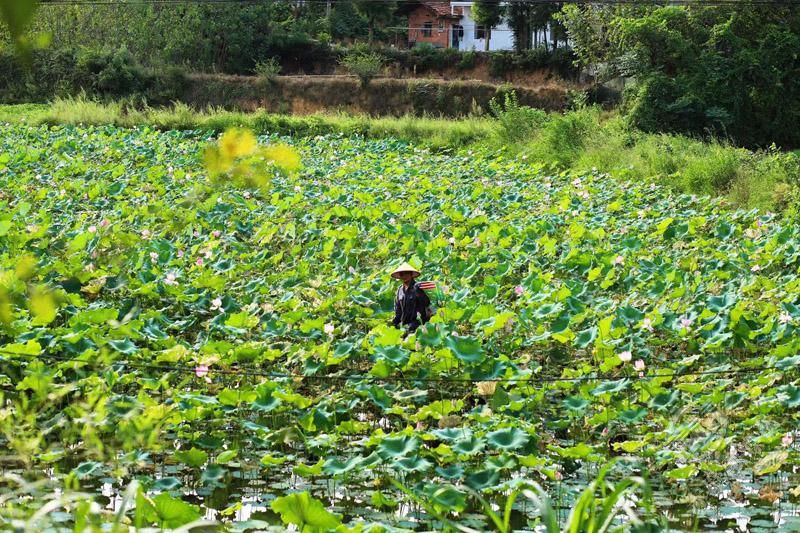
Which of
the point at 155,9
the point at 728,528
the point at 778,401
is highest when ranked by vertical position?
the point at 155,9

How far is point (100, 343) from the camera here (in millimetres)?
5227

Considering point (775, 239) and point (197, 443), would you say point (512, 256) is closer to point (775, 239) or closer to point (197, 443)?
point (775, 239)

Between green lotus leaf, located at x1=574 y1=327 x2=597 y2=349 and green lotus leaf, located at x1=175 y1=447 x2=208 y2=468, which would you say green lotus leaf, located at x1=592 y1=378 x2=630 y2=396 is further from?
green lotus leaf, located at x1=175 y1=447 x2=208 y2=468

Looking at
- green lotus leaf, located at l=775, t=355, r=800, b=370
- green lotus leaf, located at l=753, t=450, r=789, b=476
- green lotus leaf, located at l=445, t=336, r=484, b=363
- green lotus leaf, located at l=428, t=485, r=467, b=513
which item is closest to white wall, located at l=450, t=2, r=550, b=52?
green lotus leaf, located at l=775, t=355, r=800, b=370

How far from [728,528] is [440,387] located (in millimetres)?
1606

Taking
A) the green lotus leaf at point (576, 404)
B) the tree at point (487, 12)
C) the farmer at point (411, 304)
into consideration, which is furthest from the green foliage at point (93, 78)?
the green lotus leaf at point (576, 404)

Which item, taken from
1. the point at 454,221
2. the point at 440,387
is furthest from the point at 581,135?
the point at 440,387

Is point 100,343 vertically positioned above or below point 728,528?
above

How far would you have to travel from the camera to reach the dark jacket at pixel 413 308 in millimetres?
6102

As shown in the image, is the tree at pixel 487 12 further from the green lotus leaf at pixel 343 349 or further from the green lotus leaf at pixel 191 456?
the green lotus leaf at pixel 191 456

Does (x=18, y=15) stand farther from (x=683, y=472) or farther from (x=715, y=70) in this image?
(x=715, y=70)

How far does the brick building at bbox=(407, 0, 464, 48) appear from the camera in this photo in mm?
40062

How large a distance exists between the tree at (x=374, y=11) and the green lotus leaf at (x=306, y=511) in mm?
32692

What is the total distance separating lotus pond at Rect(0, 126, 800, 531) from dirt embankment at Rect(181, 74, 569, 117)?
63.7 ft
